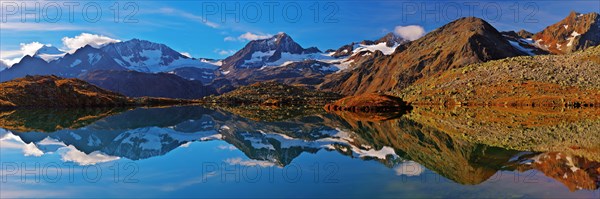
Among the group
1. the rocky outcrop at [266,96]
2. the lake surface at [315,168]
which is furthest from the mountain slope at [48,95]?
the lake surface at [315,168]

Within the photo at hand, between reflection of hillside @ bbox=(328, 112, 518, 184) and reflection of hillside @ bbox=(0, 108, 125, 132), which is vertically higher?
reflection of hillside @ bbox=(0, 108, 125, 132)

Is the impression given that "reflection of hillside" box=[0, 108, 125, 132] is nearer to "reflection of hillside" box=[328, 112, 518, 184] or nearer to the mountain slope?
"reflection of hillside" box=[328, 112, 518, 184]

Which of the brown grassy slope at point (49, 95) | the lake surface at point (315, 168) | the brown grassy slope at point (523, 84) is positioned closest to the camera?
the lake surface at point (315, 168)

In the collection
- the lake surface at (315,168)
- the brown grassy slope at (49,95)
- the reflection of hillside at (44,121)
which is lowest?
the lake surface at (315,168)

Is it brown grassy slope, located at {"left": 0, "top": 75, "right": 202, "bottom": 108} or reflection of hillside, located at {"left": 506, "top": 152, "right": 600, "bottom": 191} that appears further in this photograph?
brown grassy slope, located at {"left": 0, "top": 75, "right": 202, "bottom": 108}

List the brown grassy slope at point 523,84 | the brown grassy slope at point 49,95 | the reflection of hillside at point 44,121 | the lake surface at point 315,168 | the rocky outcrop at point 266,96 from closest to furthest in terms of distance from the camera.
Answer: the lake surface at point 315,168
the reflection of hillside at point 44,121
the brown grassy slope at point 523,84
the brown grassy slope at point 49,95
the rocky outcrop at point 266,96

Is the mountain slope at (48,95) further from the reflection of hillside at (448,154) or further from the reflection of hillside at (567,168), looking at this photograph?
the reflection of hillside at (567,168)

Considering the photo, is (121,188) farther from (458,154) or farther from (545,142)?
(545,142)

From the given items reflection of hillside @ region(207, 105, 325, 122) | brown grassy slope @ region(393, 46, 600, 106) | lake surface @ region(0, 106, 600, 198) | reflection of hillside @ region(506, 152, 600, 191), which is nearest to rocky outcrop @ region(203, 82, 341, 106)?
brown grassy slope @ region(393, 46, 600, 106)

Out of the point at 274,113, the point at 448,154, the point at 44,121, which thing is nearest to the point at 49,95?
the point at 44,121

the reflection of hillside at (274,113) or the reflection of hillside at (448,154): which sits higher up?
the reflection of hillside at (274,113)
